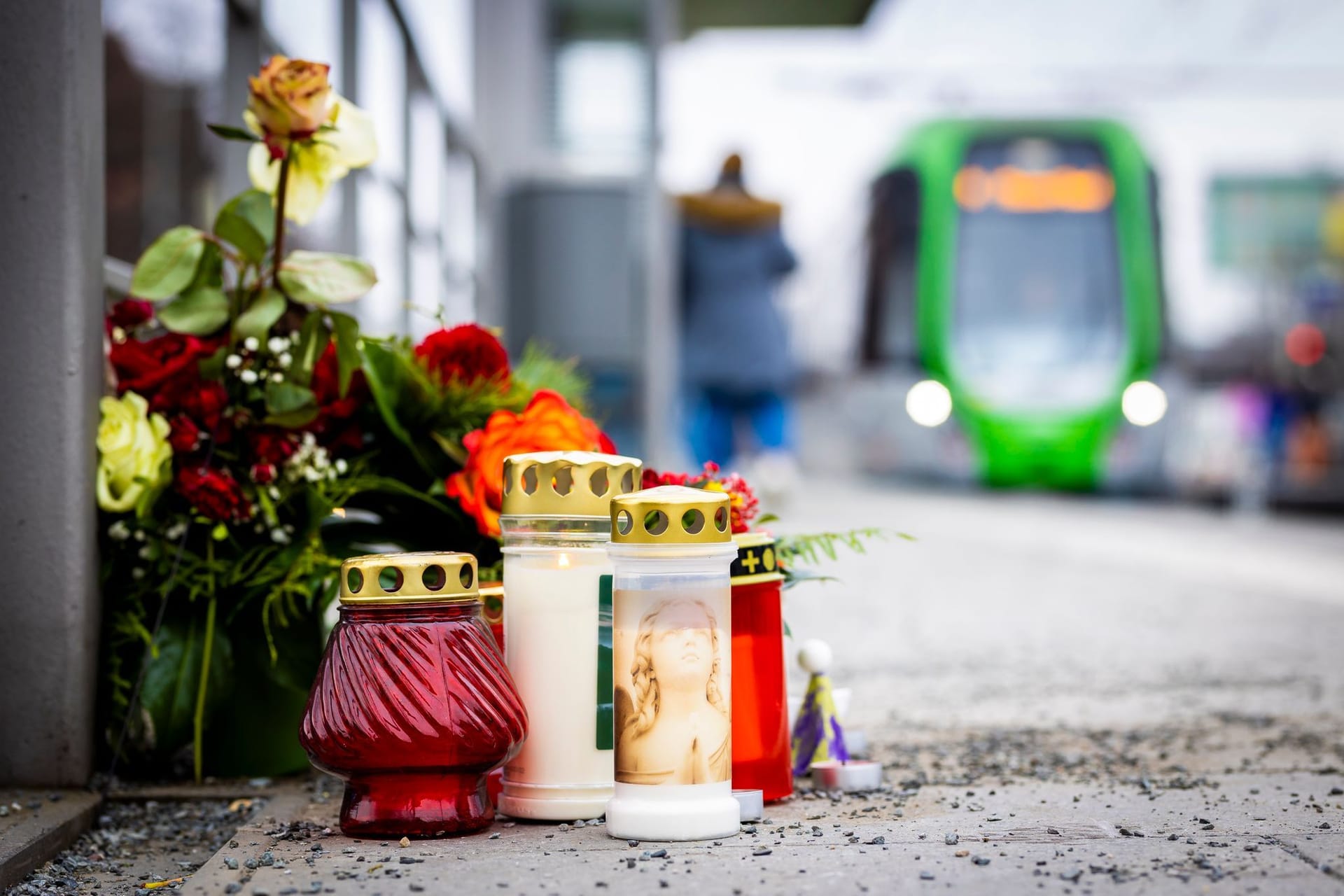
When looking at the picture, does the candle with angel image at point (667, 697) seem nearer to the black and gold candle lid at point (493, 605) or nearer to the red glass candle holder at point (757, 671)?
the red glass candle holder at point (757, 671)

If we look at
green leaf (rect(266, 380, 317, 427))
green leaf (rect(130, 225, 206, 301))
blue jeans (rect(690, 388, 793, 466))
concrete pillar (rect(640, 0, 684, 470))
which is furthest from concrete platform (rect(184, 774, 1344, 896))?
blue jeans (rect(690, 388, 793, 466))

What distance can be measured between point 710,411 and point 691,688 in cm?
756

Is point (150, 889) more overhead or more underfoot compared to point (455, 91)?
more underfoot

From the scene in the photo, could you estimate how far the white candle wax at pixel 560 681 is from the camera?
6.51 ft

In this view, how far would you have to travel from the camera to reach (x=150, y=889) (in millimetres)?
1830

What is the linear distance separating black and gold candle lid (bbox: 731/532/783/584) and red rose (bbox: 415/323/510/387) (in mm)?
597

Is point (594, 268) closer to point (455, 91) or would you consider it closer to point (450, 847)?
point (455, 91)

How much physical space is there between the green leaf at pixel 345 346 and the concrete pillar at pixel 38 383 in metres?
0.39

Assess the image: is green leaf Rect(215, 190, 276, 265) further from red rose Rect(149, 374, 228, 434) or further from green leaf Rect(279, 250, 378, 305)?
red rose Rect(149, 374, 228, 434)

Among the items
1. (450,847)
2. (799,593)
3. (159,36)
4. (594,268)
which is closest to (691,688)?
(450,847)

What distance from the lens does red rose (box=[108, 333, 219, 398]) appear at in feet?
7.91

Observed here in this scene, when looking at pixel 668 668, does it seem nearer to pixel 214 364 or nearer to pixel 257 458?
pixel 257 458

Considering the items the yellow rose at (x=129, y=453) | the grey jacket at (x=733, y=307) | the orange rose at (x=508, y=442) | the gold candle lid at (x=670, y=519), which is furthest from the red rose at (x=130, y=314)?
the grey jacket at (x=733, y=307)

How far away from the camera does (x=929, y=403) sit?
45.2ft
